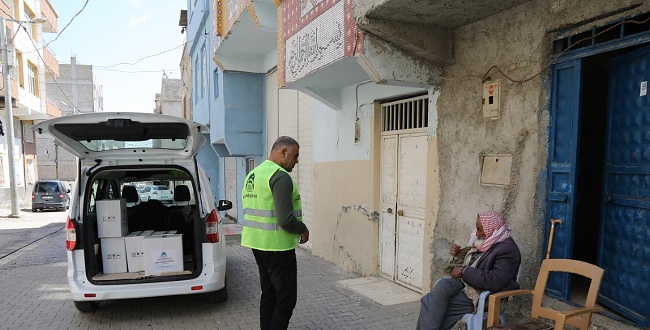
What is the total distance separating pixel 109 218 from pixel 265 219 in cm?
222

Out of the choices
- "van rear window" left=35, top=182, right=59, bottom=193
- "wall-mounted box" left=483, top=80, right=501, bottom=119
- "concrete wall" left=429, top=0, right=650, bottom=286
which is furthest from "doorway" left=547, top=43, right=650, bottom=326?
"van rear window" left=35, top=182, right=59, bottom=193

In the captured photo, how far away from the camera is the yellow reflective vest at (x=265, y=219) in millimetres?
3004

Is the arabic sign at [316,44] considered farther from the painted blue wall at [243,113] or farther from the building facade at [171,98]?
the building facade at [171,98]

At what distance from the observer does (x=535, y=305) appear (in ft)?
9.32

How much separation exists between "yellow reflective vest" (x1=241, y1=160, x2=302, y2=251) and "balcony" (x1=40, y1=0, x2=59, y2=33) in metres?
25.9

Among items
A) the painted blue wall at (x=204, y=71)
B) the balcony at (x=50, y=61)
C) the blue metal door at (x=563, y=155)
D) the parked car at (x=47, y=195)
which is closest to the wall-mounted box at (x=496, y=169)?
the blue metal door at (x=563, y=155)

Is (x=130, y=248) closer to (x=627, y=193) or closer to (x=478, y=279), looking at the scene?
(x=478, y=279)

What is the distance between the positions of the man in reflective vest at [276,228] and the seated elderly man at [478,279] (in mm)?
1106

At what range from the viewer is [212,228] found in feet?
13.6

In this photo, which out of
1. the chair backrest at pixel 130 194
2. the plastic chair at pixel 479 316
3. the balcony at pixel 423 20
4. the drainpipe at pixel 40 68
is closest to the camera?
the plastic chair at pixel 479 316

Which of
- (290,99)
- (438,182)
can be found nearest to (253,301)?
(438,182)

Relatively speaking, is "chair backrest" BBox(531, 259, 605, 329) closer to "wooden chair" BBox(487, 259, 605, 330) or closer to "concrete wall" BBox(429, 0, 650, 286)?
"wooden chair" BBox(487, 259, 605, 330)

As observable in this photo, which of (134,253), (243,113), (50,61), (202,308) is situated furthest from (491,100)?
(50,61)

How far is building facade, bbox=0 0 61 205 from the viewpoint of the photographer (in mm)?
16672
